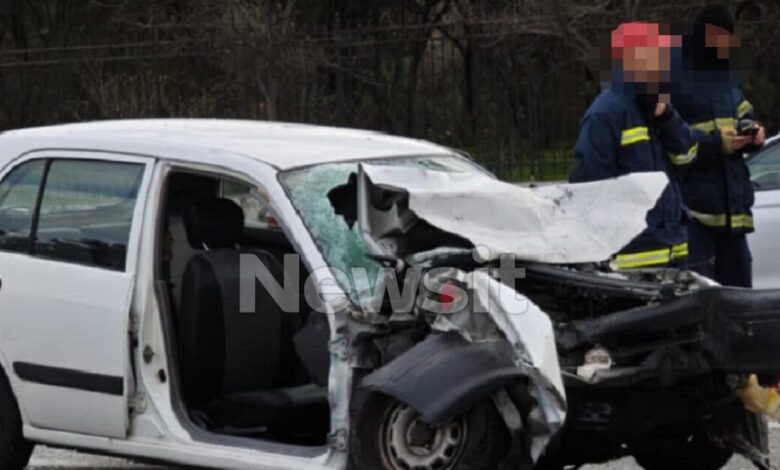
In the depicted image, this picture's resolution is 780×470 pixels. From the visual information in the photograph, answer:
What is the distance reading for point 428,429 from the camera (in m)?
5.39

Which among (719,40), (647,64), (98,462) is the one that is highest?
(719,40)

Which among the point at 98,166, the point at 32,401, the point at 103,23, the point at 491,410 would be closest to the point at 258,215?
the point at 98,166

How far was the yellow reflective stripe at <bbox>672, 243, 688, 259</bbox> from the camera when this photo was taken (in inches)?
269

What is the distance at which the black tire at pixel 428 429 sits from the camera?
209 inches

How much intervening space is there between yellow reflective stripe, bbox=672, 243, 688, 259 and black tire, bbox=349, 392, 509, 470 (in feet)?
5.92

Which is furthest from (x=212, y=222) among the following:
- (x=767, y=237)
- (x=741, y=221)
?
(x=767, y=237)

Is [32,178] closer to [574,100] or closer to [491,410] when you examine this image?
[491,410]

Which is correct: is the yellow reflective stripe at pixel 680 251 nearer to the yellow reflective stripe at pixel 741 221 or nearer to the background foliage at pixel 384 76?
the yellow reflective stripe at pixel 741 221

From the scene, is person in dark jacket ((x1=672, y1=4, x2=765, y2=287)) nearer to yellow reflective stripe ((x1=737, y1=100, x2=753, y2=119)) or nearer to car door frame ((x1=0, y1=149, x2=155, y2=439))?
yellow reflective stripe ((x1=737, y1=100, x2=753, y2=119))

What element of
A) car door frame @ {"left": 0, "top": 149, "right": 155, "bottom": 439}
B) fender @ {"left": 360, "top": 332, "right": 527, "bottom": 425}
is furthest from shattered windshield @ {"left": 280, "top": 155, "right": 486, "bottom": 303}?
car door frame @ {"left": 0, "top": 149, "right": 155, "bottom": 439}

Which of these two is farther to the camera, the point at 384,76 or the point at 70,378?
the point at 384,76

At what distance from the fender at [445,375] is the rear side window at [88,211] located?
1.37 metres

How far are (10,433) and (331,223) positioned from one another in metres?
1.68

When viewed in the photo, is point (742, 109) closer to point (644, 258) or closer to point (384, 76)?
point (644, 258)
